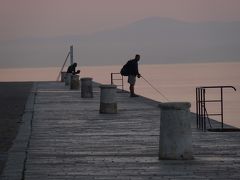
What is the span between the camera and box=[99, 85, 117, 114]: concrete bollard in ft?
89.7

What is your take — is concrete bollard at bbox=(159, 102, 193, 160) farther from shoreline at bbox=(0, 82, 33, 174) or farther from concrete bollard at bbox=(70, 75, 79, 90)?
concrete bollard at bbox=(70, 75, 79, 90)

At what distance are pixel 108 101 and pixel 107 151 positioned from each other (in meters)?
10.8

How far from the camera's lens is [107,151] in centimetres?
1662

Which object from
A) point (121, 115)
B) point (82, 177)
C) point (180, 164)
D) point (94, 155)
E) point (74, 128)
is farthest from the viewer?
point (121, 115)

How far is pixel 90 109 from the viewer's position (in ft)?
98.7

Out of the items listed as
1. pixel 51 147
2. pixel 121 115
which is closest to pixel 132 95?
pixel 121 115

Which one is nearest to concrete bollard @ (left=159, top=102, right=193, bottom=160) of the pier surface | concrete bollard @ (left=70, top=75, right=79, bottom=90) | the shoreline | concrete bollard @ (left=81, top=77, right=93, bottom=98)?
the pier surface

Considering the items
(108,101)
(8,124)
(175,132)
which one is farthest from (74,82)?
(175,132)

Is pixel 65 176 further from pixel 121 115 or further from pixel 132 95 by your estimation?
pixel 132 95

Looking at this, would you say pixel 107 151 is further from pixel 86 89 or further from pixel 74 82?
pixel 74 82

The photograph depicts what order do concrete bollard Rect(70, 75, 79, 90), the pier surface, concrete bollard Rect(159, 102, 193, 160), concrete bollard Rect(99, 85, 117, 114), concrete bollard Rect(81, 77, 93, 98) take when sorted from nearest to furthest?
1. the pier surface
2. concrete bollard Rect(159, 102, 193, 160)
3. concrete bollard Rect(99, 85, 117, 114)
4. concrete bollard Rect(81, 77, 93, 98)
5. concrete bollard Rect(70, 75, 79, 90)

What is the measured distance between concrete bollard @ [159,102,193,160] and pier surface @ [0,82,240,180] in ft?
0.58

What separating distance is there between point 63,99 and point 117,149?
21.1 metres

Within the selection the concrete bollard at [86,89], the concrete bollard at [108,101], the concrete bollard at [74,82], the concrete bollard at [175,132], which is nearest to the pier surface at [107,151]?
the concrete bollard at [175,132]
